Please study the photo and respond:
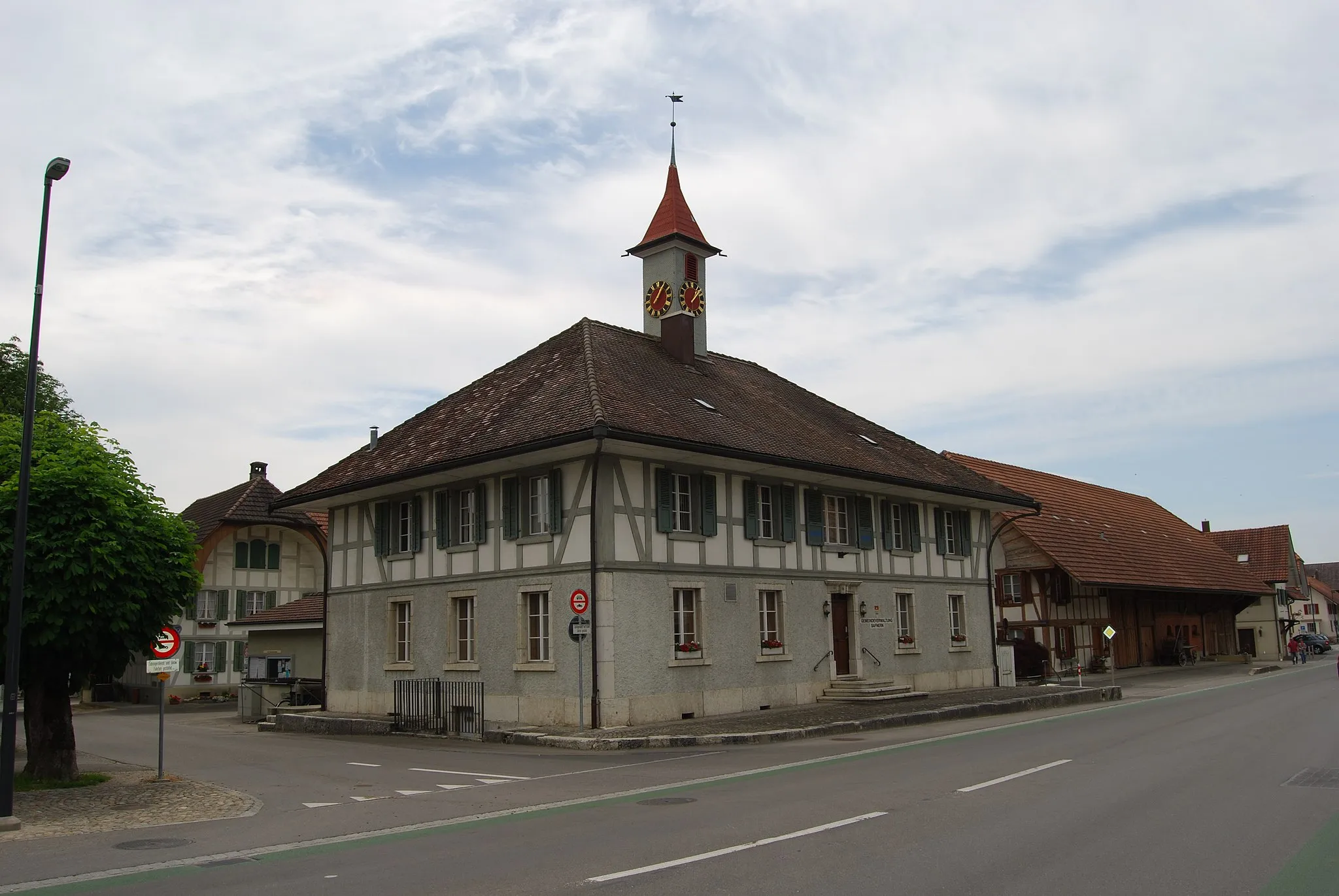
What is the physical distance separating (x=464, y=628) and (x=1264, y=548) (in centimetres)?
6256

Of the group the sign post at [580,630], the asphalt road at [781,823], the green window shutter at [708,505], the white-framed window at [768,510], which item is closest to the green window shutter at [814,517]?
the white-framed window at [768,510]

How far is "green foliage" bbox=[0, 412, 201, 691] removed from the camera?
1291 centimetres

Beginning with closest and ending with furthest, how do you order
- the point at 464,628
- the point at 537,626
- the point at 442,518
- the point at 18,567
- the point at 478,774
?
1. the point at 18,567
2. the point at 478,774
3. the point at 537,626
4. the point at 464,628
5. the point at 442,518

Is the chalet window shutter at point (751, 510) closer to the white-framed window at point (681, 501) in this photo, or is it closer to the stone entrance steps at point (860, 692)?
the white-framed window at point (681, 501)

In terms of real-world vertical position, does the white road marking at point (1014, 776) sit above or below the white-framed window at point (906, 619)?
below

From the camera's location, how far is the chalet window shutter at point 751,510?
22750 mm

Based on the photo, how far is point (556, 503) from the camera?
20484 millimetres

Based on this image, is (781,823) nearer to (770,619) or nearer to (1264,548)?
(770,619)

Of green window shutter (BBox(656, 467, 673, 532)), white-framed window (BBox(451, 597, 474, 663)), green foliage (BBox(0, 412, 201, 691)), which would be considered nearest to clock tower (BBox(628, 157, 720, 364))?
green window shutter (BBox(656, 467, 673, 532))

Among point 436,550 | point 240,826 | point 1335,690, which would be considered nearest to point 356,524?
point 436,550

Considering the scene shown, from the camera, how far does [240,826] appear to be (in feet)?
35.4

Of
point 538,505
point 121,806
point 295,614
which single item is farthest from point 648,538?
point 295,614

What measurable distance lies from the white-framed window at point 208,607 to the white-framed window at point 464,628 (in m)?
23.6

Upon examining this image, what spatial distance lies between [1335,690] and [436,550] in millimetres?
23394
